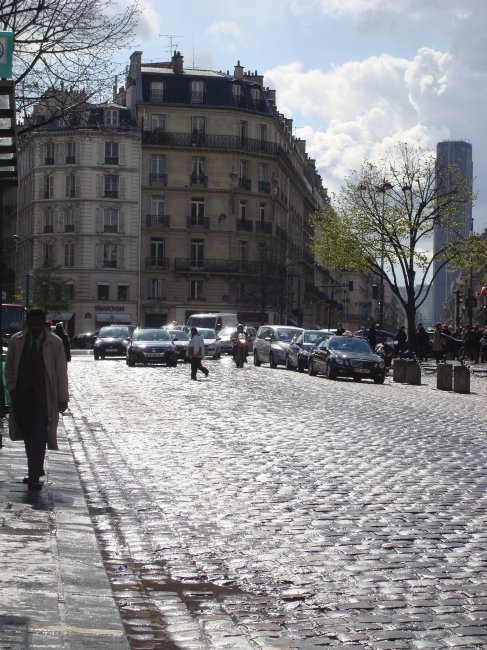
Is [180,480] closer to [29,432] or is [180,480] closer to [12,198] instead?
[29,432]

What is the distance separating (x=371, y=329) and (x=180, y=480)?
132 feet

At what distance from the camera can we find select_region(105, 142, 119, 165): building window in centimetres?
9188

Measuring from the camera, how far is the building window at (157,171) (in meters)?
93.4

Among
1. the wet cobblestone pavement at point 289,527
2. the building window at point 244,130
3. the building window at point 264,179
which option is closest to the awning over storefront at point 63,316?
the building window at point 264,179

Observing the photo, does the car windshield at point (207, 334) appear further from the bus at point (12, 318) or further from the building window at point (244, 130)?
the building window at point (244, 130)

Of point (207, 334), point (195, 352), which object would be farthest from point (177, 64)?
point (195, 352)

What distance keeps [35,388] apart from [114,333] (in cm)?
4537

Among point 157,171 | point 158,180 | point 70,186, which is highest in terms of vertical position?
point 157,171

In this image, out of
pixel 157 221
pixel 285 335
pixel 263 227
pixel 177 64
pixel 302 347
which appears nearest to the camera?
pixel 302 347

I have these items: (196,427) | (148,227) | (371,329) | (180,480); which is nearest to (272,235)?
(148,227)

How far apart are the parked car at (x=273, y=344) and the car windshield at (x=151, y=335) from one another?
152 inches

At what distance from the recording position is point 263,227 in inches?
3794

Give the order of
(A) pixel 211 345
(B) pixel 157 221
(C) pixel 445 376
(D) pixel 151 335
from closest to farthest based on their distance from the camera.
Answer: (C) pixel 445 376, (D) pixel 151 335, (A) pixel 211 345, (B) pixel 157 221

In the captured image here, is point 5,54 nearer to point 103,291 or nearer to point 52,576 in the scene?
point 52,576
